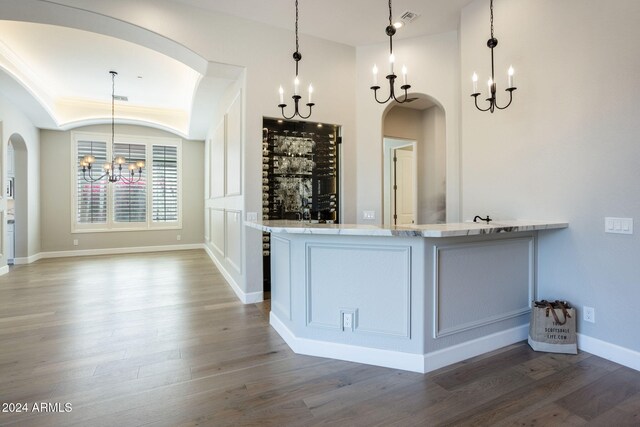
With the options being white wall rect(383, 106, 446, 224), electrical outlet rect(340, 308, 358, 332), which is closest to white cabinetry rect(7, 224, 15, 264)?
electrical outlet rect(340, 308, 358, 332)

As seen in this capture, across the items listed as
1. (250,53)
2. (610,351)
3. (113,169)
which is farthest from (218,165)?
(610,351)

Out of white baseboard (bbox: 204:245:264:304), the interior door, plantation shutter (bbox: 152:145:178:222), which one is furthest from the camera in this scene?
plantation shutter (bbox: 152:145:178:222)

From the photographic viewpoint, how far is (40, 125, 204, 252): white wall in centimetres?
→ 714

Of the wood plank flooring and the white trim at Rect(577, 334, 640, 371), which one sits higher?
the white trim at Rect(577, 334, 640, 371)

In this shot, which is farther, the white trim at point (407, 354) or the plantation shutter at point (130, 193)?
→ the plantation shutter at point (130, 193)

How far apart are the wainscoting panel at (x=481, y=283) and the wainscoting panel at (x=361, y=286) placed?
0.82 feet

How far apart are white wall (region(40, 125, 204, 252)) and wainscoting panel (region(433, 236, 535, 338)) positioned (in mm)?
7531

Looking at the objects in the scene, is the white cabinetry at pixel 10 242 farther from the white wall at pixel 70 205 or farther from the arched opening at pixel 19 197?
the white wall at pixel 70 205

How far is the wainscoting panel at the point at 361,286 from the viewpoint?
2246 millimetres

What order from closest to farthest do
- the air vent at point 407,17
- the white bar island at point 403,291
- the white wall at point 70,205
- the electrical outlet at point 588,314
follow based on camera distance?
the white bar island at point 403,291 → the electrical outlet at point 588,314 → the air vent at point 407,17 → the white wall at point 70,205

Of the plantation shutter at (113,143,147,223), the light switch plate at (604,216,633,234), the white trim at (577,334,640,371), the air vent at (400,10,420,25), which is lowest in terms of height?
the white trim at (577,334,640,371)

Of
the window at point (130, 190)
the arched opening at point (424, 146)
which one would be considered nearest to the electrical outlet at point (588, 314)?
the arched opening at point (424, 146)

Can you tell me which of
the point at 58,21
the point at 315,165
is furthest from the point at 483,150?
the point at 58,21

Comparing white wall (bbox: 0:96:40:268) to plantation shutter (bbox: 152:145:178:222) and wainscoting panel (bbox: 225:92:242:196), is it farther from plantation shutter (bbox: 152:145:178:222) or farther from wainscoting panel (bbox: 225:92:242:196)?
wainscoting panel (bbox: 225:92:242:196)
